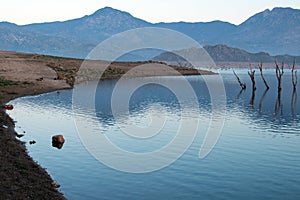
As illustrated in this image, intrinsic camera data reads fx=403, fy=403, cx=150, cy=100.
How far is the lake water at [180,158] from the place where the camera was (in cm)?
3167

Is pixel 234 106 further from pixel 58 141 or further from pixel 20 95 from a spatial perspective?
pixel 58 141

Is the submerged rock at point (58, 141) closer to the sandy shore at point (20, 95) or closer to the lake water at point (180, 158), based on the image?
the lake water at point (180, 158)

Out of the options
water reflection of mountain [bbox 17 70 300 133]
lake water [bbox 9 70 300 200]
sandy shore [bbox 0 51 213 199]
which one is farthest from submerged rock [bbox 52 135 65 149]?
water reflection of mountain [bbox 17 70 300 133]

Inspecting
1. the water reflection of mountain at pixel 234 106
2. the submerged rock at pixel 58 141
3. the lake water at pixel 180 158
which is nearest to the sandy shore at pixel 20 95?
the lake water at pixel 180 158

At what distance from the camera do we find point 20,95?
88812 millimetres

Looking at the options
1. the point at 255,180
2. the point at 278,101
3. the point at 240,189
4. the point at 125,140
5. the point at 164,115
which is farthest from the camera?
the point at 278,101

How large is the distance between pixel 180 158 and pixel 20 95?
57.6 meters

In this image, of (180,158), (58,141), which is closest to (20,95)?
(58,141)

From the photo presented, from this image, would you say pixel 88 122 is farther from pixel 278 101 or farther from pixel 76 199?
pixel 278 101

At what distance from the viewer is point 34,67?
14062 centimetres

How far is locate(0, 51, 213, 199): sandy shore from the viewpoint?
93.6ft

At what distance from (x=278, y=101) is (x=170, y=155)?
5936 centimetres

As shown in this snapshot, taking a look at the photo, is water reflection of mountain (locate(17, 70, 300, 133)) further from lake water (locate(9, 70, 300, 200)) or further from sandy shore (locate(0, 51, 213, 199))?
sandy shore (locate(0, 51, 213, 199))

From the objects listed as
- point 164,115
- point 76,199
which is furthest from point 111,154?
point 164,115
